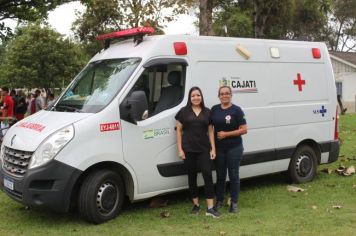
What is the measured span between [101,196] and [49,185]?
0.69m

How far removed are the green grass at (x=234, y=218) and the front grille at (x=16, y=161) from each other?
71 cm

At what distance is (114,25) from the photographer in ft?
79.8

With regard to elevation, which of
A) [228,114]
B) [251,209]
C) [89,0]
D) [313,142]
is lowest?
[251,209]

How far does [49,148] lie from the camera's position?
243 inches

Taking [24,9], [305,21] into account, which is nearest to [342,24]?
[305,21]

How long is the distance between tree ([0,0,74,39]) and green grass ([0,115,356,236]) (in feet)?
22.1

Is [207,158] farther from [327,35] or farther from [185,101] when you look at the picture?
[327,35]

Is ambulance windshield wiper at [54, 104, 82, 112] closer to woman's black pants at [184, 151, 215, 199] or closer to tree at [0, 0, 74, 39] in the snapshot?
woman's black pants at [184, 151, 215, 199]

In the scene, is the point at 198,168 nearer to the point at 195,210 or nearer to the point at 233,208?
the point at 195,210

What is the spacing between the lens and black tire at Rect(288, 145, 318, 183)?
8812 millimetres

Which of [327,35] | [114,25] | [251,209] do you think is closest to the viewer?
[251,209]

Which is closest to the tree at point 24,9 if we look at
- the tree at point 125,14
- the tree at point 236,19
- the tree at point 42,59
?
the tree at point 125,14

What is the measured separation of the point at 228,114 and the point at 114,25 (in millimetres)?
18288

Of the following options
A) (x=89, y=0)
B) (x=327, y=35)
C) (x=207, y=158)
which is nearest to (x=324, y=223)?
(x=207, y=158)
